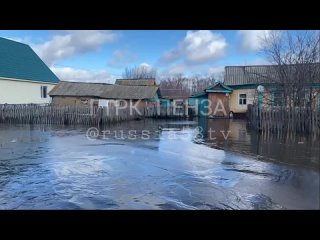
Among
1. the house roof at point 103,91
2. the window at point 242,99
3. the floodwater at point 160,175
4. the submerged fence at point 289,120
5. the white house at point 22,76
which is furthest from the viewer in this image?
the house roof at point 103,91

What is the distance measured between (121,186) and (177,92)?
5281 cm

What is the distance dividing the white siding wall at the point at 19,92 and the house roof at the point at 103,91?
1497mm

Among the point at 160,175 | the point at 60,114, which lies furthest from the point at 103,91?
the point at 160,175

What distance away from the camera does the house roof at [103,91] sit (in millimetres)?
30828

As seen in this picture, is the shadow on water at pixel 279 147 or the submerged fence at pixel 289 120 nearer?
the shadow on water at pixel 279 147

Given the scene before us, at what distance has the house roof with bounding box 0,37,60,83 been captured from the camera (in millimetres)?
28805

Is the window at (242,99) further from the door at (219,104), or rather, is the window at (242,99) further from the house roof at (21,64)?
the house roof at (21,64)

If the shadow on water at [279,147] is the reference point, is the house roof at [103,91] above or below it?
above

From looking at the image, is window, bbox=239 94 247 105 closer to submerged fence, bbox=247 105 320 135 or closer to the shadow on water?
submerged fence, bbox=247 105 320 135

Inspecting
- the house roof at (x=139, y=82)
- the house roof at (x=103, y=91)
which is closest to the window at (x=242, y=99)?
the house roof at (x=103, y=91)

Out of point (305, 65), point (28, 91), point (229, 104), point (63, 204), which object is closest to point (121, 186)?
point (63, 204)

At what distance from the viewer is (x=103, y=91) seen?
3216 cm
